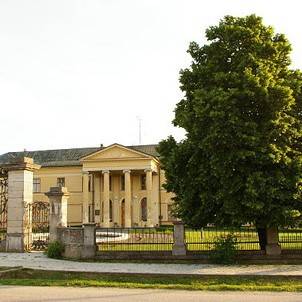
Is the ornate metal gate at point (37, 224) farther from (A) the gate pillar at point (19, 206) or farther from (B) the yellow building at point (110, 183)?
(B) the yellow building at point (110, 183)

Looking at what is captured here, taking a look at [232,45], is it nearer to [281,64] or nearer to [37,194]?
[281,64]

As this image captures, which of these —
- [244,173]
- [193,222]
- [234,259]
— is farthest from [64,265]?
[244,173]

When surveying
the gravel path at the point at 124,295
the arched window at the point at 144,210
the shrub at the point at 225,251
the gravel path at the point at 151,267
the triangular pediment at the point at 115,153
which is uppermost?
the triangular pediment at the point at 115,153

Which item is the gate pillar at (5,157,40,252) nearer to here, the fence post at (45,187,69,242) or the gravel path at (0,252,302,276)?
the fence post at (45,187,69,242)

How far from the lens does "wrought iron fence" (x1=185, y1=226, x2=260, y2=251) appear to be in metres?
17.0

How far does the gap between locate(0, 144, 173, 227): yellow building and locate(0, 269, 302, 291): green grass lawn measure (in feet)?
117

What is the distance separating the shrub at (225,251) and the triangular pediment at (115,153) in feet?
112

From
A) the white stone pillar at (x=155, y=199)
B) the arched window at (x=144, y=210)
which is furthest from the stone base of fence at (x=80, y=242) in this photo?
the arched window at (x=144, y=210)

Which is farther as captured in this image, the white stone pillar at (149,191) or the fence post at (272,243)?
the white stone pillar at (149,191)

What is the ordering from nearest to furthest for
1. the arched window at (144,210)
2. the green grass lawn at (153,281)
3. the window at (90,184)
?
1. the green grass lawn at (153,281)
2. the arched window at (144,210)
3. the window at (90,184)

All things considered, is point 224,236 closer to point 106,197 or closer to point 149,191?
point 149,191

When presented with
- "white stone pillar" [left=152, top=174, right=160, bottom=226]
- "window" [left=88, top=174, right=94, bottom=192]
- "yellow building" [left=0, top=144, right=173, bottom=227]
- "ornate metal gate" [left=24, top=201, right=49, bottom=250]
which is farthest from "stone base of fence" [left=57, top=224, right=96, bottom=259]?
"window" [left=88, top=174, right=94, bottom=192]

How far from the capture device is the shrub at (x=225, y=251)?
15648 millimetres

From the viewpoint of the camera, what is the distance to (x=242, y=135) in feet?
50.0
